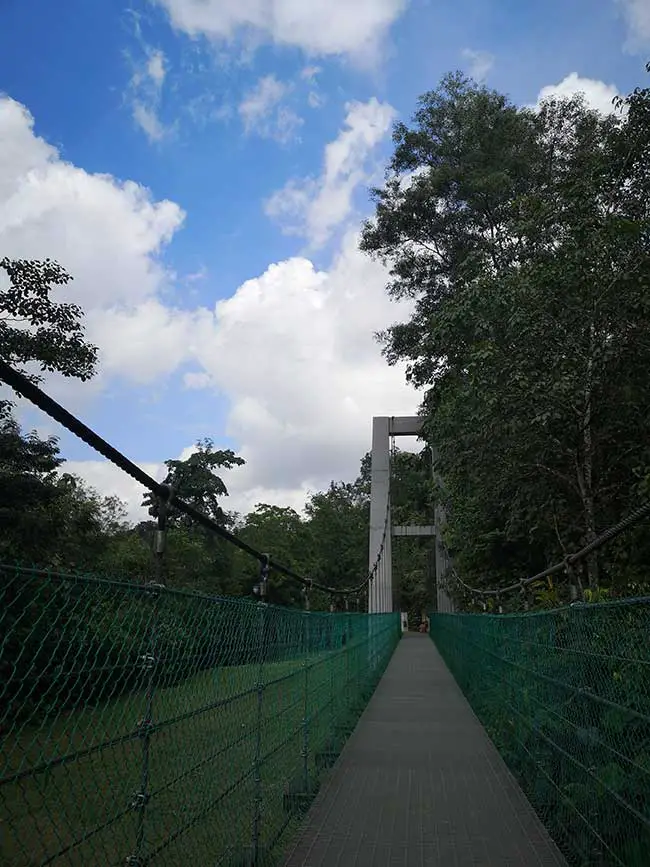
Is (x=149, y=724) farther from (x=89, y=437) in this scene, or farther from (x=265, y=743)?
(x=265, y=743)

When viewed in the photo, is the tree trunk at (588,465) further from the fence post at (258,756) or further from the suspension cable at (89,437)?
the suspension cable at (89,437)

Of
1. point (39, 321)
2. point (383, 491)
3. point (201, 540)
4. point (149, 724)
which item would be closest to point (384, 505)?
point (383, 491)

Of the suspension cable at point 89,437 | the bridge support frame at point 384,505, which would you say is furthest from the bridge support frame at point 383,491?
the suspension cable at point 89,437

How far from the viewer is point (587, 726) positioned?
8.84ft

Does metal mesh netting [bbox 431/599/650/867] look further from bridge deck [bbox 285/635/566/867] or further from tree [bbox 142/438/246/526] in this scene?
tree [bbox 142/438/246/526]

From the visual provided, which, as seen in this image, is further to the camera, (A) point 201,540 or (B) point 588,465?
(A) point 201,540

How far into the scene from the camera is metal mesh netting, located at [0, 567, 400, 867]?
1.40 meters

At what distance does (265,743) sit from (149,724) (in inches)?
59.3

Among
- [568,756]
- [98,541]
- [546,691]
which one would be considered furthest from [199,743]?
[98,541]

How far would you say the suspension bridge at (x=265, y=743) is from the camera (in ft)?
5.11

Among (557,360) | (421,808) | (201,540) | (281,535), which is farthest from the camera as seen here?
(281,535)

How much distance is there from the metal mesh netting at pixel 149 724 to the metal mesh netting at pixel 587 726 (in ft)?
3.81

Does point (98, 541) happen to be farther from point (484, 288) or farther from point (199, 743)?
point (199, 743)

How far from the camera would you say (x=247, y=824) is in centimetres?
292
